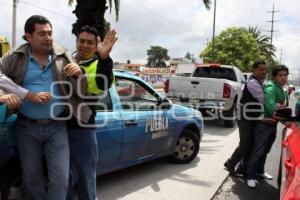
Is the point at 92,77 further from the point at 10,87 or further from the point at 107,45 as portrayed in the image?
the point at 10,87

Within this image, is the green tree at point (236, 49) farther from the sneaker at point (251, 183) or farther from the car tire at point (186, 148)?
the sneaker at point (251, 183)

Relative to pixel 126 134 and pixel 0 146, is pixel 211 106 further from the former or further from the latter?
pixel 0 146

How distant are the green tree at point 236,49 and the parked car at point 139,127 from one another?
39823mm

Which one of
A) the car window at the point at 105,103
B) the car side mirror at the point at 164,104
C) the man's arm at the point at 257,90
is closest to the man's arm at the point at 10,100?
the car window at the point at 105,103

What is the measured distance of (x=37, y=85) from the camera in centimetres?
315

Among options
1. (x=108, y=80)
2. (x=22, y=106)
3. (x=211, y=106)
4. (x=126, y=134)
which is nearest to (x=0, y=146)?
(x=22, y=106)

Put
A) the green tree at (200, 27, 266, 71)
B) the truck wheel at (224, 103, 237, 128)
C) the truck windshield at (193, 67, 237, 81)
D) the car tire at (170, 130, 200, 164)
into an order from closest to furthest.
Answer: the car tire at (170, 130, 200, 164)
the truck wheel at (224, 103, 237, 128)
the truck windshield at (193, 67, 237, 81)
the green tree at (200, 27, 266, 71)

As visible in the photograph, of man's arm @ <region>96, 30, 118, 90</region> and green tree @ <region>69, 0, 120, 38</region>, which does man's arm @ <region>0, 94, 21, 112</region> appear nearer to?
man's arm @ <region>96, 30, 118, 90</region>

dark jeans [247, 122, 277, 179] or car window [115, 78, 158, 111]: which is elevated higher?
car window [115, 78, 158, 111]

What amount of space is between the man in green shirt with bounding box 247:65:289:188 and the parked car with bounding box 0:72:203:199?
1.28m

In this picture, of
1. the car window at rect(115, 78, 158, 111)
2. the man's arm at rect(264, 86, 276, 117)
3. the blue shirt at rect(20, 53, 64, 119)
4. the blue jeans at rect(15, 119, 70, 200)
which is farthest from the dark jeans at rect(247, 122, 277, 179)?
the blue shirt at rect(20, 53, 64, 119)

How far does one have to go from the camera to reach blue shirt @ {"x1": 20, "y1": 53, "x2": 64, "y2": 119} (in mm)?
3133

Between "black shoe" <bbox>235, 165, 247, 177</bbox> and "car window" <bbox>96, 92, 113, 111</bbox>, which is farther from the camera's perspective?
"black shoe" <bbox>235, 165, 247, 177</bbox>

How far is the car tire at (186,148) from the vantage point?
671cm
